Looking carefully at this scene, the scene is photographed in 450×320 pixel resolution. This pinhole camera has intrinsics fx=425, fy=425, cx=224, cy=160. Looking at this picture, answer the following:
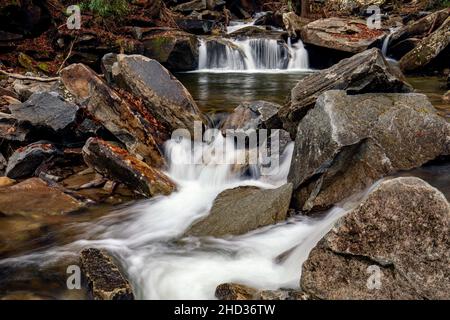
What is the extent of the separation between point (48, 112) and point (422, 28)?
16931mm

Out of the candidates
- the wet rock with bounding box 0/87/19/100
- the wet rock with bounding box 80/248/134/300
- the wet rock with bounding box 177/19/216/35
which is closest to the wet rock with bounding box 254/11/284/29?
the wet rock with bounding box 177/19/216/35

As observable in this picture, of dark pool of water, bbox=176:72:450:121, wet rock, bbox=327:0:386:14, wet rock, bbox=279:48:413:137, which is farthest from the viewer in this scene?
wet rock, bbox=327:0:386:14

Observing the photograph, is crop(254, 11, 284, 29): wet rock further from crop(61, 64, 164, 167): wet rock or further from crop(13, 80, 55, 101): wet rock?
crop(61, 64, 164, 167): wet rock

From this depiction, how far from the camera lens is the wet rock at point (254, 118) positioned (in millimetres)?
8523

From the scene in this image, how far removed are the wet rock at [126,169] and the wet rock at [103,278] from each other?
2.27m

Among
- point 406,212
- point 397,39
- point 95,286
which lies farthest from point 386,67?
point 397,39

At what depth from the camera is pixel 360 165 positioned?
240 inches

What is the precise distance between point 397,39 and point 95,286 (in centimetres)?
1903

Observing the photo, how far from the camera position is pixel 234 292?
4.14 metres

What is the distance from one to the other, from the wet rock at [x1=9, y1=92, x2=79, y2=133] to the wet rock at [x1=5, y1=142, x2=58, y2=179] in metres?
0.50

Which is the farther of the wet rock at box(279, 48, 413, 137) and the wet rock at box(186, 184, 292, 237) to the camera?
the wet rock at box(279, 48, 413, 137)

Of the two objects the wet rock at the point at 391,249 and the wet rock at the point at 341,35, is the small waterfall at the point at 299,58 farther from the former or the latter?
the wet rock at the point at 391,249

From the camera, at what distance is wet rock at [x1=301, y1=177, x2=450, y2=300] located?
11.7 feet
